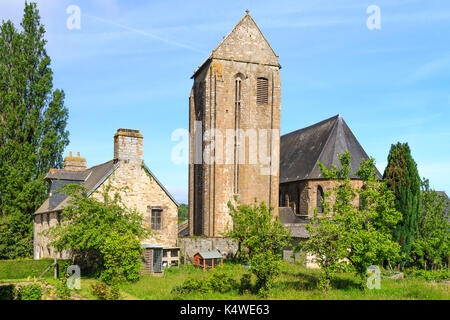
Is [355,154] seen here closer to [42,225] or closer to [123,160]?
[123,160]

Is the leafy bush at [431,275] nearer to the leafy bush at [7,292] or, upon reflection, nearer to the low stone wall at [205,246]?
the low stone wall at [205,246]

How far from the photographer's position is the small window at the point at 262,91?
38.7m

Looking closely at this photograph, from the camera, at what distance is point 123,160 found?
86.4 ft

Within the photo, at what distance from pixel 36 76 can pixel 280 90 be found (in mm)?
21853

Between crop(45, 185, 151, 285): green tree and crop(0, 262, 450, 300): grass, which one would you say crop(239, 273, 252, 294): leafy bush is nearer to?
crop(0, 262, 450, 300): grass

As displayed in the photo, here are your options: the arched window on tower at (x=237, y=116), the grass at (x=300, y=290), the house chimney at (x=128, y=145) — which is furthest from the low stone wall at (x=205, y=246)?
the house chimney at (x=128, y=145)

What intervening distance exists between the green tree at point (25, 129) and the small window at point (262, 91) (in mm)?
17532

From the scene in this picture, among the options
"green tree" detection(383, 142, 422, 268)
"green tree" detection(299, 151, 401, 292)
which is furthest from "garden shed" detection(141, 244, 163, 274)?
"green tree" detection(383, 142, 422, 268)

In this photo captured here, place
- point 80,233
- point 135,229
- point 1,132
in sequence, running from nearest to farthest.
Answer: point 80,233 < point 135,229 < point 1,132

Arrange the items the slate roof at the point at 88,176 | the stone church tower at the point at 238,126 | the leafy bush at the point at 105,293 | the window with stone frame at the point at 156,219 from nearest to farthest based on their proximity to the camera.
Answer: the leafy bush at the point at 105,293
the slate roof at the point at 88,176
the window with stone frame at the point at 156,219
the stone church tower at the point at 238,126

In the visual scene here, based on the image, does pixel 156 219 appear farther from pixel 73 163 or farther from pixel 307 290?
pixel 307 290

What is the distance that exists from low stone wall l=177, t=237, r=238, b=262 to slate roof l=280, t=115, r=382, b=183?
1169 cm

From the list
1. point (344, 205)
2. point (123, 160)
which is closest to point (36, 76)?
point (123, 160)

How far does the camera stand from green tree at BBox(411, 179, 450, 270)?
28125mm
